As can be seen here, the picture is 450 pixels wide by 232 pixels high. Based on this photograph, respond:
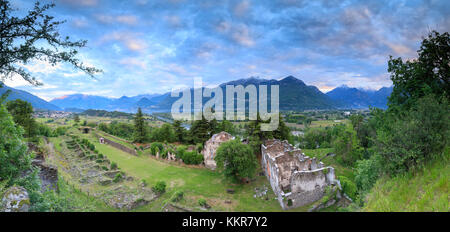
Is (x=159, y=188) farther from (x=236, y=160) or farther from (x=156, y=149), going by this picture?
(x=156, y=149)

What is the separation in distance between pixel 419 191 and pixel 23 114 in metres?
44.4

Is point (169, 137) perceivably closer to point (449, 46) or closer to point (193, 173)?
point (193, 173)

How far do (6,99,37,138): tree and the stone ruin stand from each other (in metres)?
28.6

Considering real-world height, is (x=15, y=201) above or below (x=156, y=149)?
above

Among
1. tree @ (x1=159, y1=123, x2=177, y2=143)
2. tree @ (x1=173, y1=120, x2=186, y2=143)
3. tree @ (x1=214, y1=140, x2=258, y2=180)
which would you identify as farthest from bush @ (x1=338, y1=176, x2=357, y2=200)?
tree @ (x1=159, y1=123, x2=177, y2=143)

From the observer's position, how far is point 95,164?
2675 cm

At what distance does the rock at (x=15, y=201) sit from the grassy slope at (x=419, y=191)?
10647 mm

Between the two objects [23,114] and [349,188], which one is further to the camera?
[23,114]

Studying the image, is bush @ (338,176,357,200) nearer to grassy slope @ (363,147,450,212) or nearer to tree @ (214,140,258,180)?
tree @ (214,140,258,180)

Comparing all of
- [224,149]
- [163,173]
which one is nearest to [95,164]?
Result: [163,173]

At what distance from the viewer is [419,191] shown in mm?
5082

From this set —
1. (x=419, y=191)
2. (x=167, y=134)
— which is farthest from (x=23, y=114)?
(x=419, y=191)

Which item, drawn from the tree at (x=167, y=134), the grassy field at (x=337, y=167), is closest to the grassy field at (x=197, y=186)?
the grassy field at (x=337, y=167)
